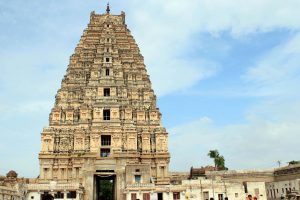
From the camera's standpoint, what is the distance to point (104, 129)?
1839 inches

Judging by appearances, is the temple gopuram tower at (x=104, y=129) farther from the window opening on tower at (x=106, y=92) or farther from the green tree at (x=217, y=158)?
the green tree at (x=217, y=158)

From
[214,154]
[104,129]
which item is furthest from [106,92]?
[214,154]

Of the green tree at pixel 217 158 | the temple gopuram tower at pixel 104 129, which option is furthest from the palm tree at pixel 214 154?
the temple gopuram tower at pixel 104 129

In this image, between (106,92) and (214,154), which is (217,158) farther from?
(106,92)

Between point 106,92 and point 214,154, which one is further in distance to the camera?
point 214,154

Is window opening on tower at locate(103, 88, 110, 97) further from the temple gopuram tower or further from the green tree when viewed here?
the green tree

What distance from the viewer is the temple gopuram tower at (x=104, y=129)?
4284 cm

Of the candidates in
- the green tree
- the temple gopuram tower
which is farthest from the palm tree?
the temple gopuram tower

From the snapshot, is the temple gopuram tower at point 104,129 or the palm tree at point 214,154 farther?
the palm tree at point 214,154

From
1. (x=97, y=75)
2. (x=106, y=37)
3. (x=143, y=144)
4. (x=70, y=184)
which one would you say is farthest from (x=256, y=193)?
(x=106, y=37)

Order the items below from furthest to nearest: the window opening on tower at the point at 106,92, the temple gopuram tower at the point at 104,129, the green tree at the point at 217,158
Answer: the green tree at the point at 217,158, the window opening on tower at the point at 106,92, the temple gopuram tower at the point at 104,129

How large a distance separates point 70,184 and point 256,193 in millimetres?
20640

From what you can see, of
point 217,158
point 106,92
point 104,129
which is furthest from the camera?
point 217,158

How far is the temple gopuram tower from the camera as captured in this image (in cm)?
4284
